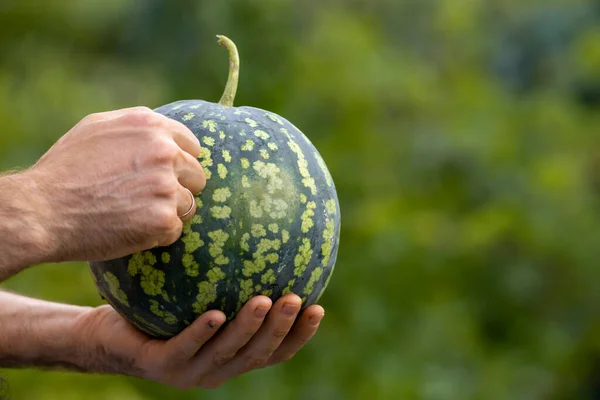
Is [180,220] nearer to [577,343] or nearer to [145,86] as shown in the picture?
[145,86]

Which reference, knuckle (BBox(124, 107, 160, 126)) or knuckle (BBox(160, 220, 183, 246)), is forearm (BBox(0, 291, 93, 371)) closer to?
knuckle (BBox(160, 220, 183, 246))

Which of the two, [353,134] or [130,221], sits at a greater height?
[130,221]

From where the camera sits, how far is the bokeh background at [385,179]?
6566 mm

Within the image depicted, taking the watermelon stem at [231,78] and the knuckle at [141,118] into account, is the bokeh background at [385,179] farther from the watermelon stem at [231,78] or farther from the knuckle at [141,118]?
the knuckle at [141,118]

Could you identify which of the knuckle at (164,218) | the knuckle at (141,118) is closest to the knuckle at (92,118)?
the knuckle at (141,118)

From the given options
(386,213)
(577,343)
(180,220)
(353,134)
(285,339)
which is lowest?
(577,343)

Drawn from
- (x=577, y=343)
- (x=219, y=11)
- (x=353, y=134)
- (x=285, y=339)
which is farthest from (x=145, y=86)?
(x=285, y=339)

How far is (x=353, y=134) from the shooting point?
7.29 m

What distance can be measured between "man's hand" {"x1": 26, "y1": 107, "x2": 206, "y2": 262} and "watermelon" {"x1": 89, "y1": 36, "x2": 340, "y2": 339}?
0.19m

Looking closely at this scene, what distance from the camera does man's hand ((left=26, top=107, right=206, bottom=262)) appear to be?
7.54 ft

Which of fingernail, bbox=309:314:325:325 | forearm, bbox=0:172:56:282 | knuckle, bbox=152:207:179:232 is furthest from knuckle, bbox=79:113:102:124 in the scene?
fingernail, bbox=309:314:325:325

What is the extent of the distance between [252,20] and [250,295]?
4995 mm

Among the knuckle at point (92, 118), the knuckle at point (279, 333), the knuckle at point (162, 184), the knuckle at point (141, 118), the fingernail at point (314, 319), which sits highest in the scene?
the knuckle at point (141, 118)

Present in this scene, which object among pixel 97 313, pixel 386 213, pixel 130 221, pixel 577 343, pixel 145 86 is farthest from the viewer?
pixel 577 343
